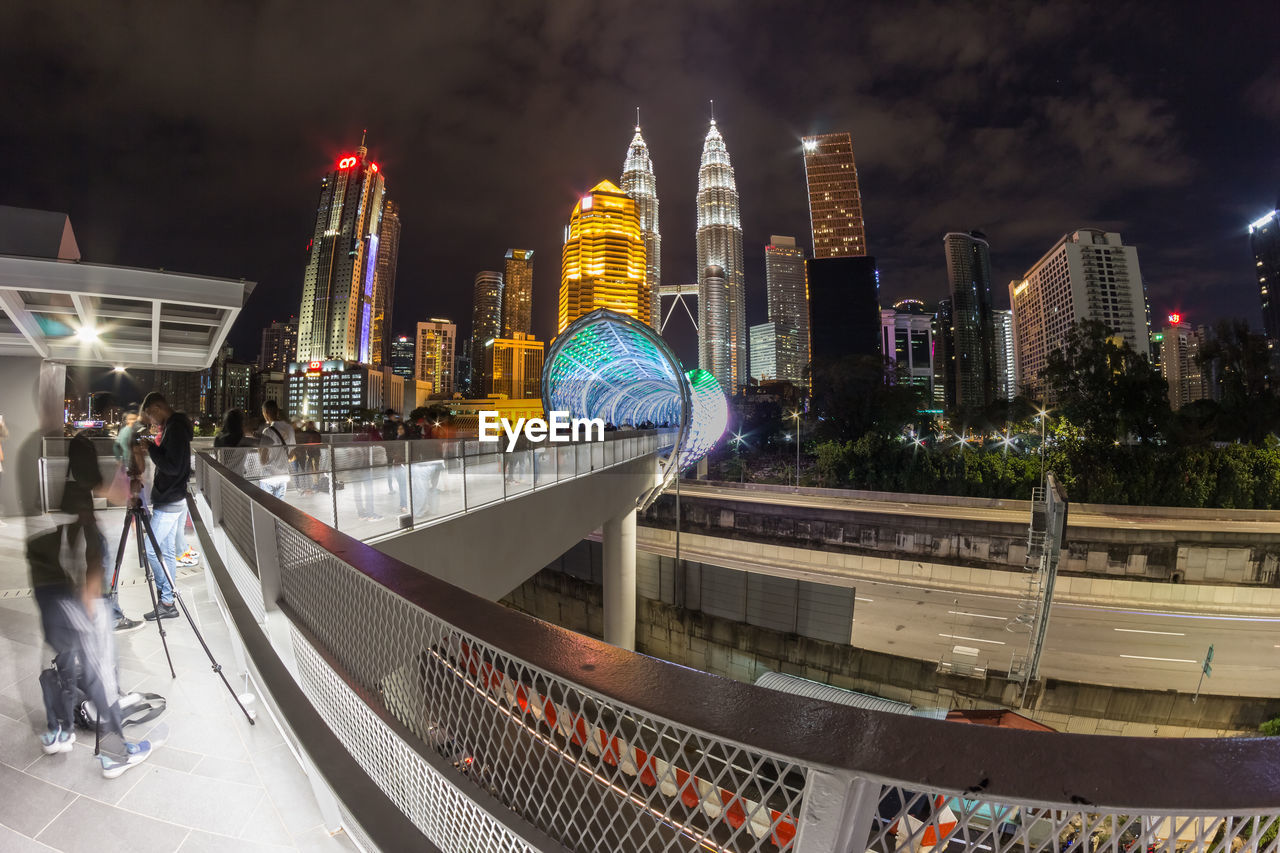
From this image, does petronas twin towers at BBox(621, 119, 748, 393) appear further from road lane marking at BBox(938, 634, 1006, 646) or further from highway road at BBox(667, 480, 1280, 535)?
road lane marking at BBox(938, 634, 1006, 646)

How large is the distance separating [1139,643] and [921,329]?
185989mm

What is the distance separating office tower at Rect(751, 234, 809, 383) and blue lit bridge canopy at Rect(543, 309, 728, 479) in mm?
150013

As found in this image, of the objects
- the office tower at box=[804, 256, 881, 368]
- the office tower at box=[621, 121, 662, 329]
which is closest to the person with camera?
the office tower at box=[804, 256, 881, 368]

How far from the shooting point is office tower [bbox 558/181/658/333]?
360 ft

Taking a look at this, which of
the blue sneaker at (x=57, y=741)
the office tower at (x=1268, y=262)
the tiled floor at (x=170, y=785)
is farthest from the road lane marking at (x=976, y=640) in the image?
the office tower at (x=1268, y=262)

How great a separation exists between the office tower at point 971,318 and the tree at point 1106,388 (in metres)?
121

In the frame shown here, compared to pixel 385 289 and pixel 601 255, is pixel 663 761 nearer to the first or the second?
pixel 601 255

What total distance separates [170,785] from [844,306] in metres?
Answer: 121

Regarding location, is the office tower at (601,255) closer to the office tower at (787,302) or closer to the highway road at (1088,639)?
the office tower at (787,302)

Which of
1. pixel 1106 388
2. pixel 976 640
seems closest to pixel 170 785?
pixel 976 640

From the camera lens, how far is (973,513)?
24906 mm

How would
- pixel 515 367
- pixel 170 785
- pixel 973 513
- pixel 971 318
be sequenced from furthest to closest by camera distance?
pixel 971 318 < pixel 515 367 < pixel 973 513 < pixel 170 785

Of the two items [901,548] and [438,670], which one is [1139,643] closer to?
[901,548]

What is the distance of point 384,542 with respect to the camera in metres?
5.25
